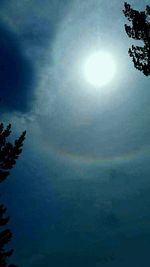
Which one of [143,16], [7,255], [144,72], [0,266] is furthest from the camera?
[143,16]

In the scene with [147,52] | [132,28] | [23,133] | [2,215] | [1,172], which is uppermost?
[132,28]

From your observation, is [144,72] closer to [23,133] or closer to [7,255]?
[23,133]

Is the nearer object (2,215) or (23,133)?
(2,215)

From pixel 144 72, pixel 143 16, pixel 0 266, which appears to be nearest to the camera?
pixel 0 266

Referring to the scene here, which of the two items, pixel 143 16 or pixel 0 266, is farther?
pixel 143 16

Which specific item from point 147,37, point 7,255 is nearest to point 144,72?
point 147,37

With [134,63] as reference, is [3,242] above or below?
below

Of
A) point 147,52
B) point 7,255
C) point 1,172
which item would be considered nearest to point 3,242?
point 7,255

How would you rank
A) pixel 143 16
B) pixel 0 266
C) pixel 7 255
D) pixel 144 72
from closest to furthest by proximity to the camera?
pixel 0 266 → pixel 7 255 → pixel 144 72 → pixel 143 16

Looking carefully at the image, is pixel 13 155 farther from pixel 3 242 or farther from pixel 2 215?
pixel 3 242
